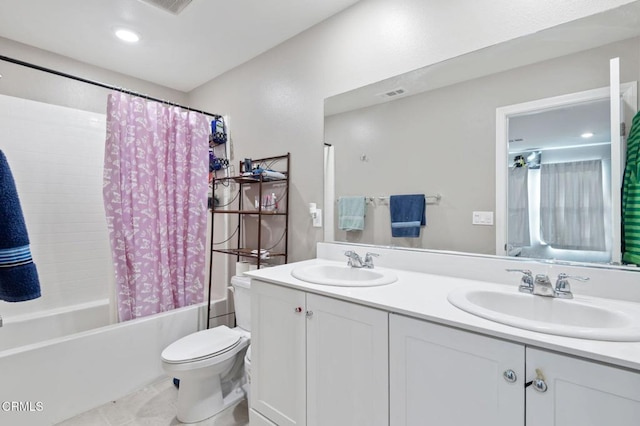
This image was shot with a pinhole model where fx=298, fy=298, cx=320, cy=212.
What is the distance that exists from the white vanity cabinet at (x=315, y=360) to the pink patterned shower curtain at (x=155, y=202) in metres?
1.14

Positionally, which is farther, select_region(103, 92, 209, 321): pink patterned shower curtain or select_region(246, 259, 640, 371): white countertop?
select_region(103, 92, 209, 321): pink patterned shower curtain

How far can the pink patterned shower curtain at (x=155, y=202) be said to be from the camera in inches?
80.9

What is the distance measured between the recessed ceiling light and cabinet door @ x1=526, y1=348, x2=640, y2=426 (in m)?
2.83

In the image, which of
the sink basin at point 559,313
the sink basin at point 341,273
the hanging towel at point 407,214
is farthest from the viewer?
the hanging towel at point 407,214

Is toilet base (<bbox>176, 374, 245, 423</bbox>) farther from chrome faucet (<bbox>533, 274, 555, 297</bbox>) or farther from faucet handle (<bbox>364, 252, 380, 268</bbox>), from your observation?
chrome faucet (<bbox>533, 274, 555, 297</bbox>)

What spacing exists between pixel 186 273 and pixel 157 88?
1.88 meters

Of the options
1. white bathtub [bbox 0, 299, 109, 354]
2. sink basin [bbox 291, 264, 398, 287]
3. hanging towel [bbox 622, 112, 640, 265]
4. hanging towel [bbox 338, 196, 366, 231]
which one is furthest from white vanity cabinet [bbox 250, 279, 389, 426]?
white bathtub [bbox 0, 299, 109, 354]

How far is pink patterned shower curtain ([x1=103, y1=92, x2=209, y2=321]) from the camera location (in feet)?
6.74

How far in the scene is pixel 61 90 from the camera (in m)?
2.44

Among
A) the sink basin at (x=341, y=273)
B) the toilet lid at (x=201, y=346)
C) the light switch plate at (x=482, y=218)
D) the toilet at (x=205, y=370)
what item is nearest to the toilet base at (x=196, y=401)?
the toilet at (x=205, y=370)

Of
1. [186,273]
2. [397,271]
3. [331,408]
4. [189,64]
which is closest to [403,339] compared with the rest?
[331,408]

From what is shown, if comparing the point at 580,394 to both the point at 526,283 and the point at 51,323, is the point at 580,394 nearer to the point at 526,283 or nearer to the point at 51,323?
the point at 526,283

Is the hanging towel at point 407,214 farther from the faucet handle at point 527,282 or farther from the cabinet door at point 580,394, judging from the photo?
the cabinet door at point 580,394

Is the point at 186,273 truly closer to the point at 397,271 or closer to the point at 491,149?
the point at 397,271
